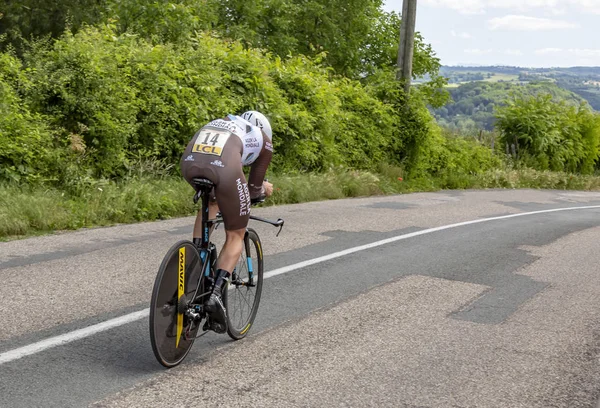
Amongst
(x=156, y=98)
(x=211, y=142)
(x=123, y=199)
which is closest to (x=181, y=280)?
(x=211, y=142)

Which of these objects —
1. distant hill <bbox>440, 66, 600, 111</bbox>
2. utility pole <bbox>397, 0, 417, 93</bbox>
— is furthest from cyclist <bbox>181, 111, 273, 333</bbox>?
distant hill <bbox>440, 66, 600, 111</bbox>

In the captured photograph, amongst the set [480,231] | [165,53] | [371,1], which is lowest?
[480,231]

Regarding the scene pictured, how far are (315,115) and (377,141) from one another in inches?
129

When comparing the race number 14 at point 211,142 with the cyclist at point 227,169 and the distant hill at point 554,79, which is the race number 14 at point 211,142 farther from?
the distant hill at point 554,79

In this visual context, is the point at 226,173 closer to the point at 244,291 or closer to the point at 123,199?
the point at 244,291

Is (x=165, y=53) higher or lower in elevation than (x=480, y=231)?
higher

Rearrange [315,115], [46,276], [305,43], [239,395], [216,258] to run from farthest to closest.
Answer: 1. [305,43]
2. [315,115]
3. [46,276]
4. [216,258]
5. [239,395]

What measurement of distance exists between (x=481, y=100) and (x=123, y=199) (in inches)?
1921

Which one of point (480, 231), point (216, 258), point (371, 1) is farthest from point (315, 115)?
point (371, 1)

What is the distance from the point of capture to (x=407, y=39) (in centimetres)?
2170

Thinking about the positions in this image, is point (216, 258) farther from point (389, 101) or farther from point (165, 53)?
point (389, 101)

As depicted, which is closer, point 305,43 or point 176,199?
point 176,199

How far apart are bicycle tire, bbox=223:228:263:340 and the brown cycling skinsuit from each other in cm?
54

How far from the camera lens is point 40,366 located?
483cm
